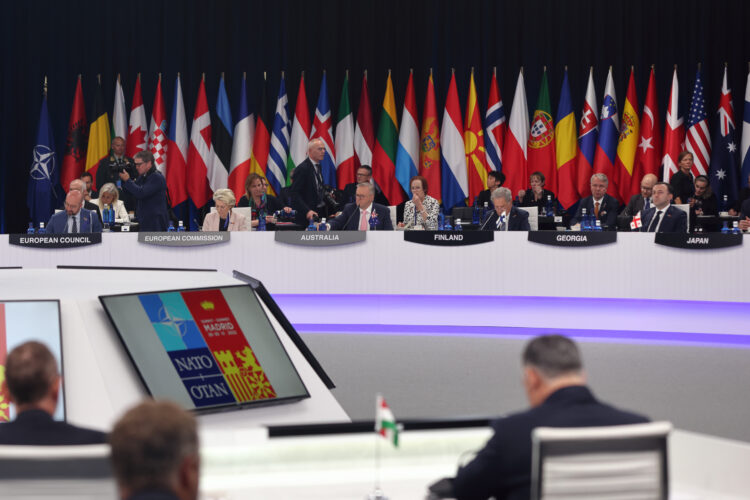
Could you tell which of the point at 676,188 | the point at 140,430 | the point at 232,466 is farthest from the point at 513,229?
the point at 140,430

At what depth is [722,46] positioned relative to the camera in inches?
510

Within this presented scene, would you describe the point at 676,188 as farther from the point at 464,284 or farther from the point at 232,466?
the point at 232,466

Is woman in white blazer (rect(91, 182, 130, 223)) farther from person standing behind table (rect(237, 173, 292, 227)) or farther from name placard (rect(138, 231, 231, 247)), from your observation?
name placard (rect(138, 231, 231, 247))

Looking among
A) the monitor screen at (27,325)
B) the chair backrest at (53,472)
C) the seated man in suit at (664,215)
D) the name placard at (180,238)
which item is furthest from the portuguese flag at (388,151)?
the chair backrest at (53,472)

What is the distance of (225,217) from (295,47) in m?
5.19

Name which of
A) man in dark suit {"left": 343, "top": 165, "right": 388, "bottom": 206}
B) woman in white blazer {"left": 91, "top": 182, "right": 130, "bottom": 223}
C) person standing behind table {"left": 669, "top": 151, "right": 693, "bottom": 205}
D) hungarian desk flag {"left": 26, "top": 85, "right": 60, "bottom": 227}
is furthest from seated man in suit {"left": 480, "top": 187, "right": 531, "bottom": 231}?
hungarian desk flag {"left": 26, "top": 85, "right": 60, "bottom": 227}

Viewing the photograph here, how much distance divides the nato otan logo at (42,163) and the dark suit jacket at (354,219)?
549 centimetres

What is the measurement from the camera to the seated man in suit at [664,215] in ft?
28.9

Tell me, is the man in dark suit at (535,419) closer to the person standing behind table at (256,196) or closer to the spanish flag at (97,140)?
the person standing behind table at (256,196)

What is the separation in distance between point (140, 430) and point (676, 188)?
10.7m

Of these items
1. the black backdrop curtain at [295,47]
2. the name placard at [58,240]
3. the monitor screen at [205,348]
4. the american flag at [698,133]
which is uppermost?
the black backdrop curtain at [295,47]

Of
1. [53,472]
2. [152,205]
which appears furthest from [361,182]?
[53,472]

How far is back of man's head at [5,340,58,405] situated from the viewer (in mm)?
2102

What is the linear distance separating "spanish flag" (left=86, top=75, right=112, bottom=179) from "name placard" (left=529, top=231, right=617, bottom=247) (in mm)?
6908
